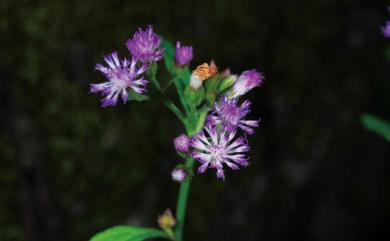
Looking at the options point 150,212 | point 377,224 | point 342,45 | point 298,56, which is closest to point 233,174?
point 150,212

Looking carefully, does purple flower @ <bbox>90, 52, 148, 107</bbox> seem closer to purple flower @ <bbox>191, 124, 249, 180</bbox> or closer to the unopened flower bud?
purple flower @ <bbox>191, 124, 249, 180</bbox>

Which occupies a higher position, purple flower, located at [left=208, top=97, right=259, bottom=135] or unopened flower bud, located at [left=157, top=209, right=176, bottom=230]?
purple flower, located at [left=208, top=97, right=259, bottom=135]

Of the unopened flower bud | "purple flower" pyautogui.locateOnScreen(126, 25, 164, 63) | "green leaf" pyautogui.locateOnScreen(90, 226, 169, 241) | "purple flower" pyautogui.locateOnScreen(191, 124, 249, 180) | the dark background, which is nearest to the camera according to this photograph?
"purple flower" pyautogui.locateOnScreen(191, 124, 249, 180)

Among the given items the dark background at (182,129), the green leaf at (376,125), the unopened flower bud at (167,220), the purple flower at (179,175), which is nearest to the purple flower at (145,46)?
the purple flower at (179,175)

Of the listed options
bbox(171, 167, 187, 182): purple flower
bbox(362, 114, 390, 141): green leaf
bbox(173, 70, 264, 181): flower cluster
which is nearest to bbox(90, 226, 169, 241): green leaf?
bbox(171, 167, 187, 182): purple flower

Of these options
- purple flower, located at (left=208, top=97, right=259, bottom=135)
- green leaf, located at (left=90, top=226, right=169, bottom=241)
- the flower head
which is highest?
the flower head

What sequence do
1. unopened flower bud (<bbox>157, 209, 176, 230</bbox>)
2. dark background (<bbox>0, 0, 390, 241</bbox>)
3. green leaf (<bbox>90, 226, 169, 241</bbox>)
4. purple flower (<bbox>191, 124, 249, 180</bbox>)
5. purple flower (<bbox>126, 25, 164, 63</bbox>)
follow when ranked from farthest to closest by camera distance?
dark background (<bbox>0, 0, 390, 241</bbox>) < unopened flower bud (<bbox>157, 209, 176, 230</bbox>) < green leaf (<bbox>90, 226, 169, 241</bbox>) < purple flower (<bbox>126, 25, 164, 63</bbox>) < purple flower (<bbox>191, 124, 249, 180</bbox>)

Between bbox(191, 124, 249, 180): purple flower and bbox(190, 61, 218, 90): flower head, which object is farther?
bbox(190, 61, 218, 90): flower head
